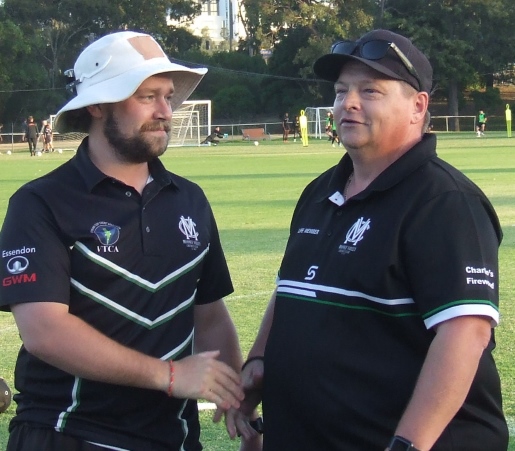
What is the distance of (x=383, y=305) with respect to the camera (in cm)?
311

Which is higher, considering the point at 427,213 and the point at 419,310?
the point at 427,213

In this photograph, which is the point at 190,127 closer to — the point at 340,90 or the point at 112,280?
the point at 340,90

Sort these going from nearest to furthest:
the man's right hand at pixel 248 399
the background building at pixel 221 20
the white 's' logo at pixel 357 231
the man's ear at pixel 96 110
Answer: the white 's' logo at pixel 357 231 < the man's ear at pixel 96 110 < the man's right hand at pixel 248 399 < the background building at pixel 221 20

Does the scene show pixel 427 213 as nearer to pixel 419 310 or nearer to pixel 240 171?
pixel 419 310

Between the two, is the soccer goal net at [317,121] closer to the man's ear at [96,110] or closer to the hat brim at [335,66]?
the hat brim at [335,66]

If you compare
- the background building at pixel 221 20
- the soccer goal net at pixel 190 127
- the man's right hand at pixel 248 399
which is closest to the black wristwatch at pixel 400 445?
the man's right hand at pixel 248 399

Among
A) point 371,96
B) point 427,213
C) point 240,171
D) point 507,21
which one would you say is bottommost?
point 240,171

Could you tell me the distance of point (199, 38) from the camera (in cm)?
8806

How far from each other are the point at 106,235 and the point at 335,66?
0.97 meters

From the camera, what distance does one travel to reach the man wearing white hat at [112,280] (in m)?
3.23

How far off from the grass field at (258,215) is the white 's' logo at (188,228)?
7.25 feet

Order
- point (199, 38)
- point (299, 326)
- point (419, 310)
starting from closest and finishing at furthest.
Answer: point (419, 310) → point (299, 326) → point (199, 38)

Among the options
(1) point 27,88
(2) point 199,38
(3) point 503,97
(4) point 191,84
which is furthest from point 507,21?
(4) point 191,84

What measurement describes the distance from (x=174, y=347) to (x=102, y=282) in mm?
353
